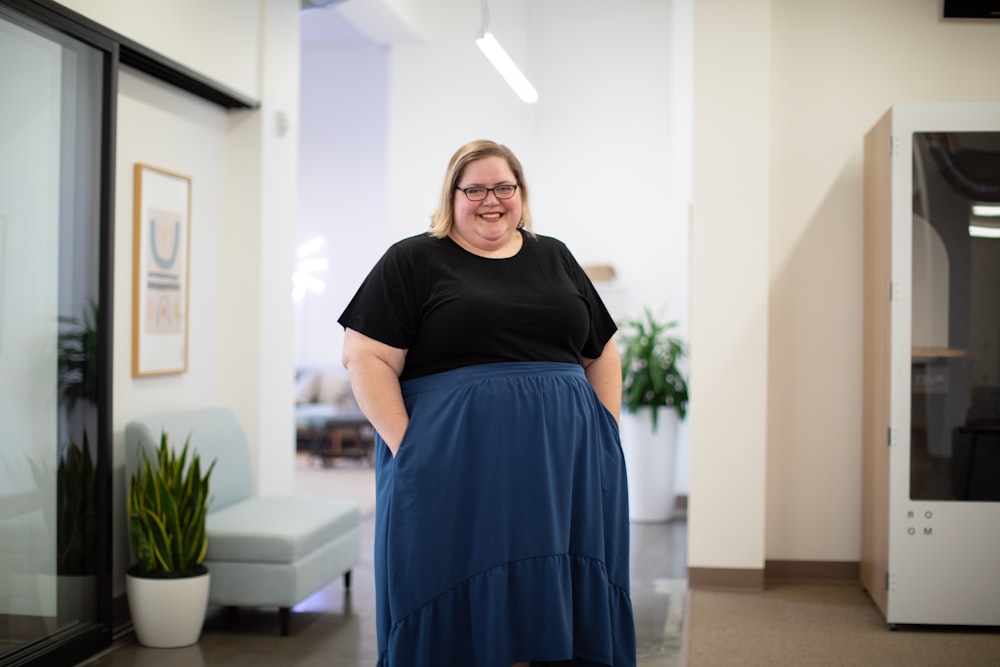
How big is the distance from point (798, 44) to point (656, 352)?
2.45 m

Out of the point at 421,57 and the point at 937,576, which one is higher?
the point at 421,57

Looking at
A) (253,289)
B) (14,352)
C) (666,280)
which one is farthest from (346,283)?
(14,352)

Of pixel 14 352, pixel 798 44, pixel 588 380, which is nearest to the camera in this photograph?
pixel 588 380

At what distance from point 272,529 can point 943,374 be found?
2629 millimetres

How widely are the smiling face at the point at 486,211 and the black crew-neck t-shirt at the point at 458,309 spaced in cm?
4

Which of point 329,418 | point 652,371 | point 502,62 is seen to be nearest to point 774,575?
point 652,371

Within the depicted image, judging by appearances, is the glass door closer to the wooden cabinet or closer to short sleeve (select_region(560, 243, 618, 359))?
Answer: short sleeve (select_region(560, 243, 618, 359))

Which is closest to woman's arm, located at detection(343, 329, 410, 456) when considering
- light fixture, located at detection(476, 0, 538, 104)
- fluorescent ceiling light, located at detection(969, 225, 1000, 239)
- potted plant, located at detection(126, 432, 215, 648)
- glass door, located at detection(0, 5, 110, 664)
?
glass door, located at detection(0, 5, 110, 664)

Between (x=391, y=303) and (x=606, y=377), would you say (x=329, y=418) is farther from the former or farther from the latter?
(x=391, y=303)

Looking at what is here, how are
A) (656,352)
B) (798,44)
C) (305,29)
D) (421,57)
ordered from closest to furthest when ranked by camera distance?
1. (798,44)
2. (656,352)
3. (421,57)
4. (305,29)

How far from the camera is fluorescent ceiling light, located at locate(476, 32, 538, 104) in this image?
205 inches

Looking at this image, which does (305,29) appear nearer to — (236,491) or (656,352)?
(656,352)

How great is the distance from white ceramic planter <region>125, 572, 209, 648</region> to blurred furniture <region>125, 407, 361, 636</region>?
0.18 metres

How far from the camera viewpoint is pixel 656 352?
21.8 feet
